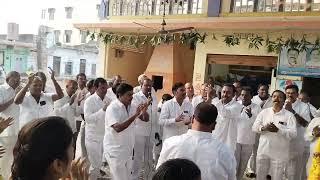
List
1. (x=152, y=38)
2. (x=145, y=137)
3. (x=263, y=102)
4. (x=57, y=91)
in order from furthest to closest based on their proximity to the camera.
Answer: (x=152, y=38), (x=263, y=102), (x=145, y=137), (x=57, y=91)

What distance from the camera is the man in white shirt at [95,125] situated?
685 centimetres

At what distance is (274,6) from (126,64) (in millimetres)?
7471

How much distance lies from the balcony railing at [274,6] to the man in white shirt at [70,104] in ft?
20.8

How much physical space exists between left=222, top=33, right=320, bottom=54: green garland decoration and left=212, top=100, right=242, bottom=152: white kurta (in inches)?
170

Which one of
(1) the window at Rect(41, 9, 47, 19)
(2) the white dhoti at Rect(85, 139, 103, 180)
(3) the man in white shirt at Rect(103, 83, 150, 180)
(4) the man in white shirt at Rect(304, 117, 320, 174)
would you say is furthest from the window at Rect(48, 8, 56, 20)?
(4) the man in white shirt at Rect(304, 117, 320, 174)

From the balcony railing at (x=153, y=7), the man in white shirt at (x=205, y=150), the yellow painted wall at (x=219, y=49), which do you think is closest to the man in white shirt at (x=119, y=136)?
the man in white shirt at (x=205, y=150)

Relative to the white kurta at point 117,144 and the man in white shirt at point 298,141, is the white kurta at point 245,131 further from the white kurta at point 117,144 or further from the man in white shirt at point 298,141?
the white kurta at point 117,144

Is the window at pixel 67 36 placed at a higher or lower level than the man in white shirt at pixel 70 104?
higher

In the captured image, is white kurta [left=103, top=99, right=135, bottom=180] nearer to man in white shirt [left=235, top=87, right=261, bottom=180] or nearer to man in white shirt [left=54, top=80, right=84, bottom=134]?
man in white shirt [left=54, top=80, right=84, bottom=134]

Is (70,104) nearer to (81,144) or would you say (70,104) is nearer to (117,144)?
(81,144)

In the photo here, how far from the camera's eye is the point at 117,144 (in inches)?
231

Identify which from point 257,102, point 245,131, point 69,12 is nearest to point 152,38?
point 257,102

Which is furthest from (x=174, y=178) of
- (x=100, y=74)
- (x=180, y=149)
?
(x=100, y=74)

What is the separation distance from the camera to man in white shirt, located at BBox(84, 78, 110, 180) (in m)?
6.85
